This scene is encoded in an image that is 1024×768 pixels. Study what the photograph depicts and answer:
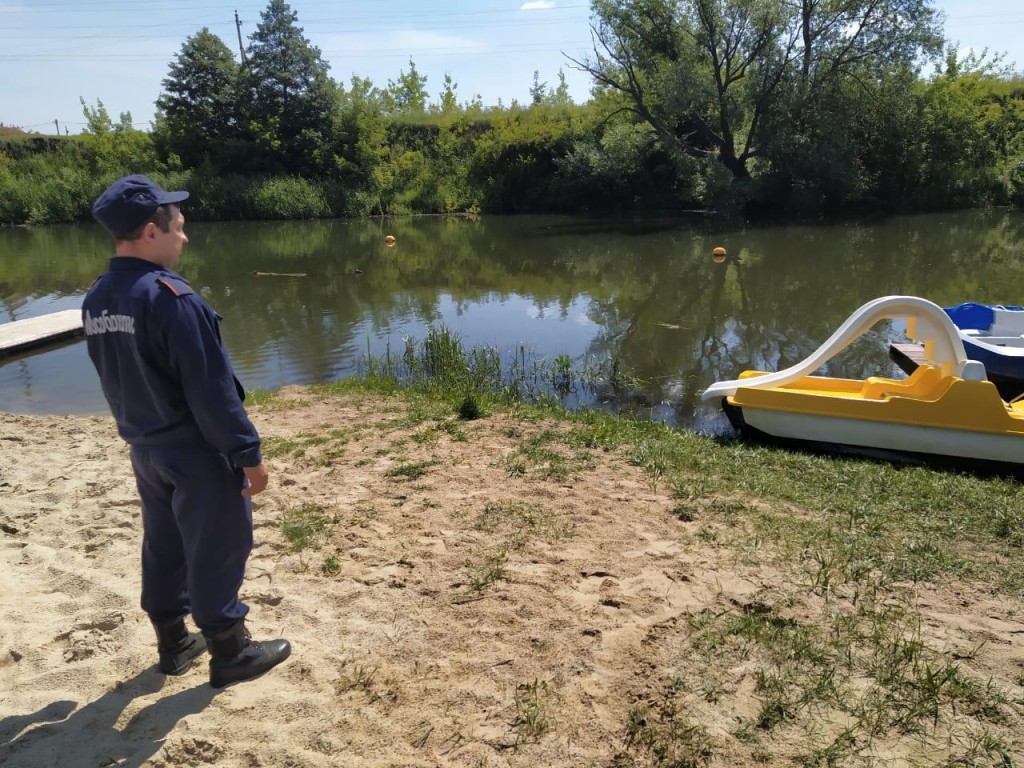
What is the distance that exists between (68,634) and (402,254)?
2024 cm

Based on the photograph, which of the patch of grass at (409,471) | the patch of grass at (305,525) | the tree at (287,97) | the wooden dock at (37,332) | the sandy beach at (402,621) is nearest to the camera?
the sandy beach at (402,621)

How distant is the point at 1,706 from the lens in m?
2.89

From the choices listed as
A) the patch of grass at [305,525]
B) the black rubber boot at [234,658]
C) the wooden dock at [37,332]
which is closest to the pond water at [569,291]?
the wooden dock at [37,332]

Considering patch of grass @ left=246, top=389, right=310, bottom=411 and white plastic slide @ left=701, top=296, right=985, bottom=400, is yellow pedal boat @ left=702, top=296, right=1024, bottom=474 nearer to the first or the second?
white plastic slide @ left=701, top=296, right=985, bottom=400

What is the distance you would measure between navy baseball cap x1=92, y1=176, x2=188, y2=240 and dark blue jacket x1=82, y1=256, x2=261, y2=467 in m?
0.12

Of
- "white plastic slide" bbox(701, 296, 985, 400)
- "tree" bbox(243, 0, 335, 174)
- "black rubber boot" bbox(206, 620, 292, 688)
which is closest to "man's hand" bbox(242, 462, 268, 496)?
"black rubber boot" bbox(206, 620, 292, 688)

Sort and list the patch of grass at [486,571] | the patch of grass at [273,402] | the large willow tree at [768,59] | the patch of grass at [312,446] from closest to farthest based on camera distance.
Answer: the patch of grass at [486,571]
the patch of grass at [312,446]
the patch of grass at [273,402]
the large willow tree at [768,59]

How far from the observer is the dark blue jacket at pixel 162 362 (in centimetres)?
261

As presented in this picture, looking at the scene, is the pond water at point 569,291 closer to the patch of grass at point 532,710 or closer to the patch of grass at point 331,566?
the patch of grass at point 331,566

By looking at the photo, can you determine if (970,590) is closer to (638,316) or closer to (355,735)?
(355,735)

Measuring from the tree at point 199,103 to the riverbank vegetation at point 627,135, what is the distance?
0.35 feet

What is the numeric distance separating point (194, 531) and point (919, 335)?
627 centimetres

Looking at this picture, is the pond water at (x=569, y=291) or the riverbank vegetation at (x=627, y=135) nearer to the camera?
the pond water at (x=569, y=291)

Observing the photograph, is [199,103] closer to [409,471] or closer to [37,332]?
[37,332]
